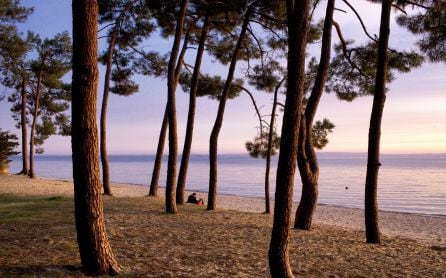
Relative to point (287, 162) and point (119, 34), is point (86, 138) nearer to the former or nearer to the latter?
point (287, 162)

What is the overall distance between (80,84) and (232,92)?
35.2ft

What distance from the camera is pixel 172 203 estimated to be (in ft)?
39.7

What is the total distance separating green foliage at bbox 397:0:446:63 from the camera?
338 inches

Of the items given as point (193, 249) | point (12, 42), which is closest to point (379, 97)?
point (193, 249)

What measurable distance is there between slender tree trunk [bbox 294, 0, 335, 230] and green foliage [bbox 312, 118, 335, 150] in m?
3.20

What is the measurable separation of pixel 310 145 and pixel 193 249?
187 inches

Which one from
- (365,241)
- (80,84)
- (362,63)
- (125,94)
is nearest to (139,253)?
(80,84)

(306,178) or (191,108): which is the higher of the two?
(191,108)

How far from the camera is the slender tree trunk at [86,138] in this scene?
5.08 m

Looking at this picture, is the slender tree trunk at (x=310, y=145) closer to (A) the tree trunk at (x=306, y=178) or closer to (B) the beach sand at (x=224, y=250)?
(A) the tree trunk at (x=306, y=178)

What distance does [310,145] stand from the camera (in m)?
10.6

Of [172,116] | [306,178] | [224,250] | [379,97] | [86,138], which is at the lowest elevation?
[224,250]

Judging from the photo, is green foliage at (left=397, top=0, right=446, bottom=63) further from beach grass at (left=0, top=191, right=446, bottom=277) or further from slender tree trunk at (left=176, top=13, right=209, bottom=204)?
slender tree trunk at (left=176, top=13, right=209, bottom=204)

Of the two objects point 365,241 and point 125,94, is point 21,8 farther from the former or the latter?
point 365,241
